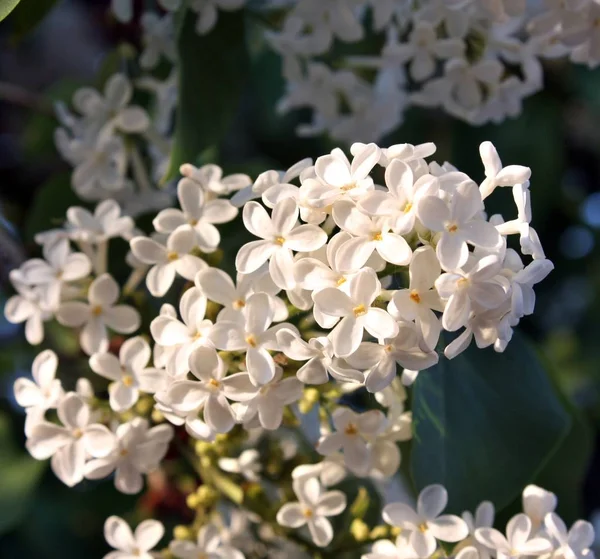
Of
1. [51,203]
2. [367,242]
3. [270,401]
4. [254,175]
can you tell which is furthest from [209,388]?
[51,203]

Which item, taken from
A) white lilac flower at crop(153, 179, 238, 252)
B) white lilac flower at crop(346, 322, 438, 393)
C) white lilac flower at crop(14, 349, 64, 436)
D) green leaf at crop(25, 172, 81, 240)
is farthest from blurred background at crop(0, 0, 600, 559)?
white lilac flower at crop(346, 322, 438, 393)

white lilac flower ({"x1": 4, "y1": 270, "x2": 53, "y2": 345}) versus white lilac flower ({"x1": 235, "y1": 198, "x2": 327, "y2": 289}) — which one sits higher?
white lilac flower ({"x1": 235, "y1": 198, "x2": 327, "y2": 289})

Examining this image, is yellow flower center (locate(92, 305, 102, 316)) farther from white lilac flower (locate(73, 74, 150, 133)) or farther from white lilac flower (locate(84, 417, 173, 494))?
white lilac flower (locate(73, 74, 150, 133))

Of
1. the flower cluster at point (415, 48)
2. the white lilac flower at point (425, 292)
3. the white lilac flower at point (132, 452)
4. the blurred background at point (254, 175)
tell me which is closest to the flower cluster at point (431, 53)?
the flower cluster at point (415, 48)

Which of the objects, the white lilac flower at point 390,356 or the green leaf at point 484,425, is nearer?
the white lilac flower at point 390,356

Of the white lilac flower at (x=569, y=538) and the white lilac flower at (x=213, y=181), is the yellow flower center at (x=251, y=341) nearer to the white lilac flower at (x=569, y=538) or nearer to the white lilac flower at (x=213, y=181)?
the white lilac flower at (x=213, y=181)

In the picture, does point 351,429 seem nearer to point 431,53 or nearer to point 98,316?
point 98,316

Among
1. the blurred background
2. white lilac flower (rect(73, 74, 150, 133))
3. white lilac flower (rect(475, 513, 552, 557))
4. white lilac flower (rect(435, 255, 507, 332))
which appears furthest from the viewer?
the blurred background
